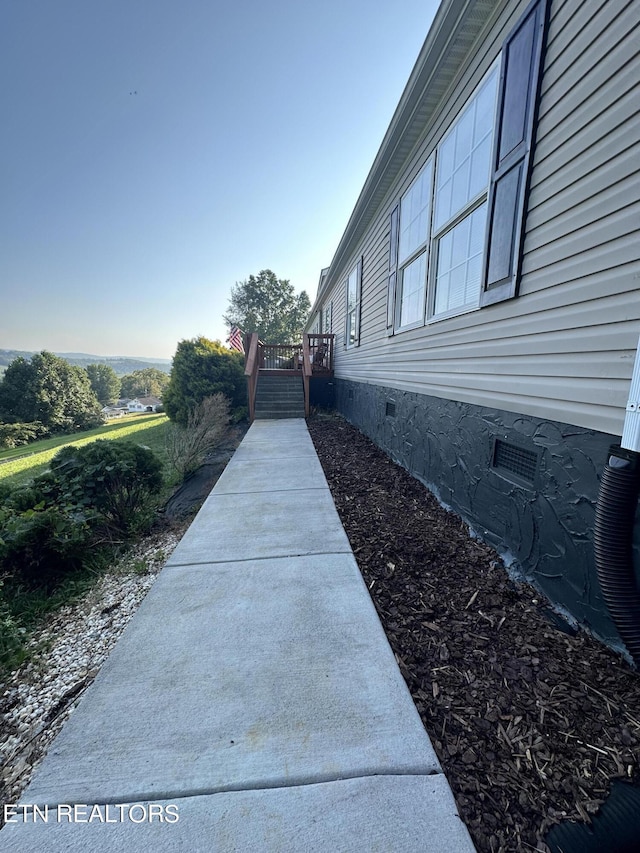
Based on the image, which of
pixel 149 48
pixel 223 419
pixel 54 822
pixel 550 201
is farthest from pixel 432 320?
pixel 149 48

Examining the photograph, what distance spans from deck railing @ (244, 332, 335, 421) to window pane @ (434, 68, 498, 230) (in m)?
4.92

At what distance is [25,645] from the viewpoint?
1.74m

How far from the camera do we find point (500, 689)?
1391mm

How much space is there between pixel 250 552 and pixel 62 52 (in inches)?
380

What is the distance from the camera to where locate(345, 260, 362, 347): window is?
6.87 meters

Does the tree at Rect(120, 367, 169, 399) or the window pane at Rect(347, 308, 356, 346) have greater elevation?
the window pane at Rect(347, 308, 356, 346)

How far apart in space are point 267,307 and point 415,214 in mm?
28021

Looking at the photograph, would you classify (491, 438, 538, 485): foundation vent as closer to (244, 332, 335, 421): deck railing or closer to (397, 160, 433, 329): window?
(397, 160, 433, 329): window

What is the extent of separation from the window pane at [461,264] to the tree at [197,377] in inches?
245

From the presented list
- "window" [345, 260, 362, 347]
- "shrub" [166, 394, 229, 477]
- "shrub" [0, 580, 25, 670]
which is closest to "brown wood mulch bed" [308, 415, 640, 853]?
"shrub" [0, 580, 25, 670]

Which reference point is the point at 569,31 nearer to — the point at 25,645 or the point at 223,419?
the point at 25,645

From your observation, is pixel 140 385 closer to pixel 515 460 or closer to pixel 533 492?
pixel 515 460

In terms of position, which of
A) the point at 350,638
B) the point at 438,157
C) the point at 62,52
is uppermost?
the point at 62,52

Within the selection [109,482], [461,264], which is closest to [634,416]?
[461,264]
